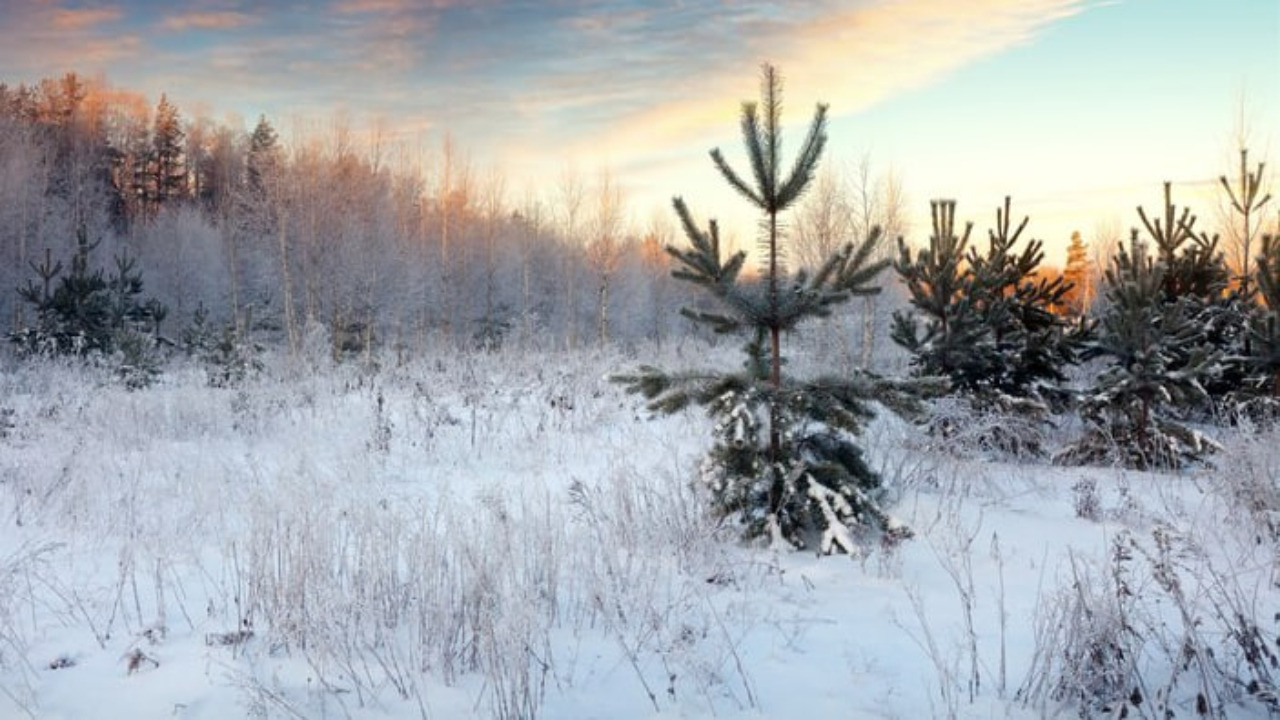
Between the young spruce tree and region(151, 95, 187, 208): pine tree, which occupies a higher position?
region(151, 95, 187, 208): pine tree

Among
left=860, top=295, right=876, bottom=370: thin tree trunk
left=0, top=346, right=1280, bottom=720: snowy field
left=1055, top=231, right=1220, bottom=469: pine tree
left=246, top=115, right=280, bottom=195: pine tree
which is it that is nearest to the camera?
left=0, top=346, right=1280, bottom=720: snowy field

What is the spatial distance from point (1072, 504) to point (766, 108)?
431cm

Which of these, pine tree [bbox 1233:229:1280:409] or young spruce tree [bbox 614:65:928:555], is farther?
pine tree [bbox 1233:229:1280:409]

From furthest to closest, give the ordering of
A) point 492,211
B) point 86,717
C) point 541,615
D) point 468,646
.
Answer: point 492,211, point 541,615, point 468,646, point 86,717

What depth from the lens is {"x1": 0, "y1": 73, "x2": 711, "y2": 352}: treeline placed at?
94.5 feet

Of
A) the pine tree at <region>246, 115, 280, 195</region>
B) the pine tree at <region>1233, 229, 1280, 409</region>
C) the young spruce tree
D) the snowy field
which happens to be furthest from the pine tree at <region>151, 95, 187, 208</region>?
the pine tree at <region>1233, 229, 1280, 409</region>

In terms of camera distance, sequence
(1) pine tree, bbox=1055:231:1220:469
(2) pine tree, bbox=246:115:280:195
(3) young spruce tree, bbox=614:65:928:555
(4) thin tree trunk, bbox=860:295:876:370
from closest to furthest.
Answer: (3) young spruce tree, bbox=614:65:928:555 < (1) pine tree, bbox=1055:231:1220:469 < (4) thin tree trunk, bbox=860:295:876:370 < (2) pine tree, bbox=246:115:280:195

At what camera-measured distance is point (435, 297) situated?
36.8m

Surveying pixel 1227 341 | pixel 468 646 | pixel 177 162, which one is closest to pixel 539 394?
pixel 468 646

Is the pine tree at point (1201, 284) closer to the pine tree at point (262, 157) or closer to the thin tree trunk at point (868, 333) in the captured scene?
the thin tree trunk at point (868, 333)

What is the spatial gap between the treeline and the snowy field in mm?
15503

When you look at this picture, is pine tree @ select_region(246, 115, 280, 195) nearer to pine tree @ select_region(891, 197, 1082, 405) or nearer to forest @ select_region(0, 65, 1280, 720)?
forest @ select_region(0, 65, 1280, 720)

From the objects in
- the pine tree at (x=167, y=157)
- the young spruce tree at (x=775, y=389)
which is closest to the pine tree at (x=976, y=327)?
the young spruce tree at (x=775, y=389)

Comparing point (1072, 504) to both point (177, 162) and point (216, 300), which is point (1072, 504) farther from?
point (177, 162)
